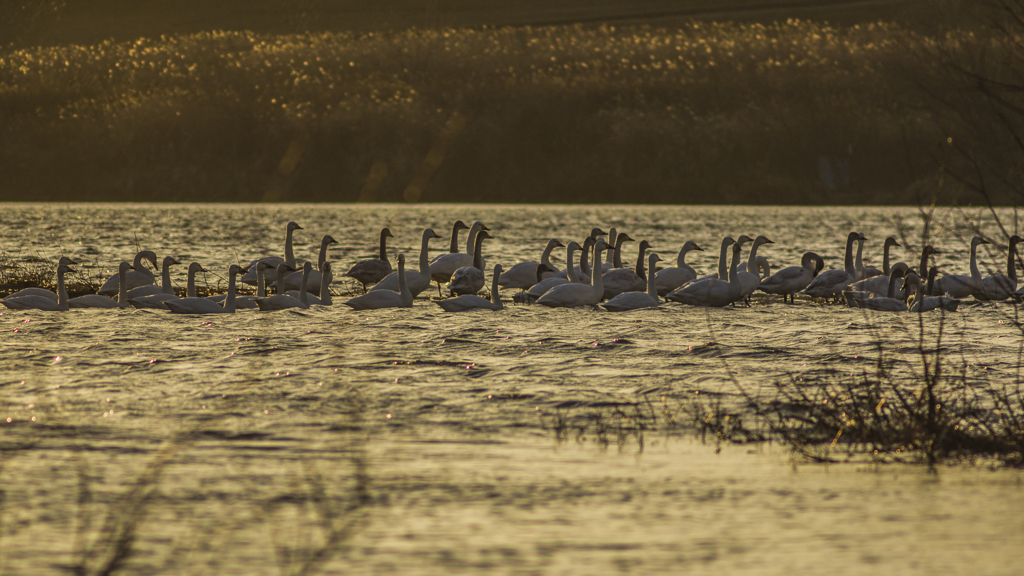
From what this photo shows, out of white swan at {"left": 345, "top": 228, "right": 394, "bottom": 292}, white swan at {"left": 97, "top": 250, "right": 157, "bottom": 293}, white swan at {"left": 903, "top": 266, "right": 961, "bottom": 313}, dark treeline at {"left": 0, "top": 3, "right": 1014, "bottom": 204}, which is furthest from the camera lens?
dark treeline at {"left": 0, "top": 3, "right": 1014, "bottom": 204}

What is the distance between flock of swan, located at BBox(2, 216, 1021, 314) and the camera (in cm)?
1888

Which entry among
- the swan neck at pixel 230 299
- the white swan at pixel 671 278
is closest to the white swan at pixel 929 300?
the white swan at pixel 671 278

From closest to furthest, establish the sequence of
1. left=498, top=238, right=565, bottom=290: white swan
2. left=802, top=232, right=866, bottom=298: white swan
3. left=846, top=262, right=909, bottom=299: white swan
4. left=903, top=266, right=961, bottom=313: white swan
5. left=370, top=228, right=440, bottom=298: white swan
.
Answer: left=903, top=266, right=961, bottom=313: white swan < left=846, top=262, right=909, bottom=299: white swan < left=370, top=228, right=440, bottom=298: white swan < left=802, top=232, right=866, bottom=298: white swan < left=498, top=238, right=565, bottom=290: white swan

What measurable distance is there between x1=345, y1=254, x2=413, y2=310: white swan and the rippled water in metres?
0.32

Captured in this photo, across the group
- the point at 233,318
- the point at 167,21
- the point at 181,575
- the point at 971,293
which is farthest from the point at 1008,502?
the point at 167,21

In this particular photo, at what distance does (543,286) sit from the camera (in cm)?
2073

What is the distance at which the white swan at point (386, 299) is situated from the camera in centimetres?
1919

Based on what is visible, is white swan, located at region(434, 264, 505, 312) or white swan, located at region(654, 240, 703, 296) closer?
white swan, located at region(434, 264, 505, 312)

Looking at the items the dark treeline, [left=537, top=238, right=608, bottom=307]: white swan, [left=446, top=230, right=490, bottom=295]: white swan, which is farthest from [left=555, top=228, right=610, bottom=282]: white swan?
the dark treeline

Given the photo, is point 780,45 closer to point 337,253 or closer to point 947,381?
point 337,253

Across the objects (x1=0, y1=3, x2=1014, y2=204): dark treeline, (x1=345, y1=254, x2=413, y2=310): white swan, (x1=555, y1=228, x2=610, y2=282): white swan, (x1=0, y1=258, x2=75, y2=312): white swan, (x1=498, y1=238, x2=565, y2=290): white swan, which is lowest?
(x1=0, y1=258, x2=75, y2=312): white swan

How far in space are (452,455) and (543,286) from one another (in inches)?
467

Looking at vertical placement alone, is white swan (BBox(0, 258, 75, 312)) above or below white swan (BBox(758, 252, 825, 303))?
below

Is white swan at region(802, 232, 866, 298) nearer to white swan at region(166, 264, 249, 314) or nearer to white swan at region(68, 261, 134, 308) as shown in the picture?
white swan at region(166, 264, 249, 314)
